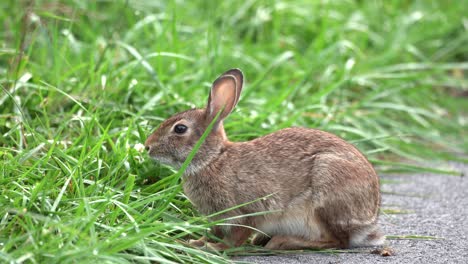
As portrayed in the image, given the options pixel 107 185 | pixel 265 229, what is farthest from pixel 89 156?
pixel 265 229

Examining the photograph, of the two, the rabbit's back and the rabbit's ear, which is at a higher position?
the rabbit's ear

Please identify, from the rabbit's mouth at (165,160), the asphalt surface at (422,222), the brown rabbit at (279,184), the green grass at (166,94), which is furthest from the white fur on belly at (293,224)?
the rabbit's mouth at (165,160)

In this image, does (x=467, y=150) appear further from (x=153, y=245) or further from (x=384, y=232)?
(x=153, y=245)

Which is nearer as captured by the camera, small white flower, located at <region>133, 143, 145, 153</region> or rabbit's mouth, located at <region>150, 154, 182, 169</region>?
rabbit's mouth, located at <region>150, 154, 182, 169</region>

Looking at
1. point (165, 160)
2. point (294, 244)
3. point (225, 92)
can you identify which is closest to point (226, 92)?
point (225, 92)

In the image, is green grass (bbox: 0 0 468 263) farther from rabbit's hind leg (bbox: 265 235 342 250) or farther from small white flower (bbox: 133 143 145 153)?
rabbit's hind leg (bbox: 265 235 342 250)

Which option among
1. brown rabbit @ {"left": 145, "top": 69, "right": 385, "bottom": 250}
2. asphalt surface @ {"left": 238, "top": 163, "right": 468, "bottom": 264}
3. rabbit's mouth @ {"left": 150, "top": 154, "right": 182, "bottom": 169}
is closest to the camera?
asphalt surface @ {"left": 238, "top": 163, "right": 468, "bottom": 264}

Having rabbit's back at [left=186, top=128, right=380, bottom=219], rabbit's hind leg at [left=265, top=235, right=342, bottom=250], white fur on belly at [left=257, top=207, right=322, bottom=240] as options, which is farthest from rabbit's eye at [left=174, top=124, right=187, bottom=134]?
rabbit's hind leg at [left=265, top=235, right=342, bottom=250]

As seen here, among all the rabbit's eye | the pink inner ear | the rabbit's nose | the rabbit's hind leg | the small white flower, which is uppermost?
the pink inner ear
